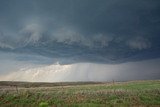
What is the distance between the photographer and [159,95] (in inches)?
2325

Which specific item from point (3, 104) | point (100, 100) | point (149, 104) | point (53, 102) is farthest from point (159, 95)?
point (3, 104)

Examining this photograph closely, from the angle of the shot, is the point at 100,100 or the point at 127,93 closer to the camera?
the point at 100,100

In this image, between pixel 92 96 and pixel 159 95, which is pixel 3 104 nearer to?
pixel 92 96

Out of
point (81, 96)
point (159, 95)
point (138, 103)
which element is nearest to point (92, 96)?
point (81, 96)

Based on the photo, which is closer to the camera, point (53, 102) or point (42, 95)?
point (53, 102)

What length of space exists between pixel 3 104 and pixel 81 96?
17895mm

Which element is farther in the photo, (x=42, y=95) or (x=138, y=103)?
(x=42, y=95)

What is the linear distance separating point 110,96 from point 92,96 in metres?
4.21

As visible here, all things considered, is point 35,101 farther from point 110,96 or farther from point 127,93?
point 127,93

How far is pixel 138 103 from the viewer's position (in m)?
54.3

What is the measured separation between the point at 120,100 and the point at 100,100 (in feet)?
14.6

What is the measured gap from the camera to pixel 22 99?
58.3 meters

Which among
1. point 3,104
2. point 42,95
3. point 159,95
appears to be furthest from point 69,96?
point 159,95

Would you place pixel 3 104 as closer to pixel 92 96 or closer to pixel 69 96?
pixel 69 96
